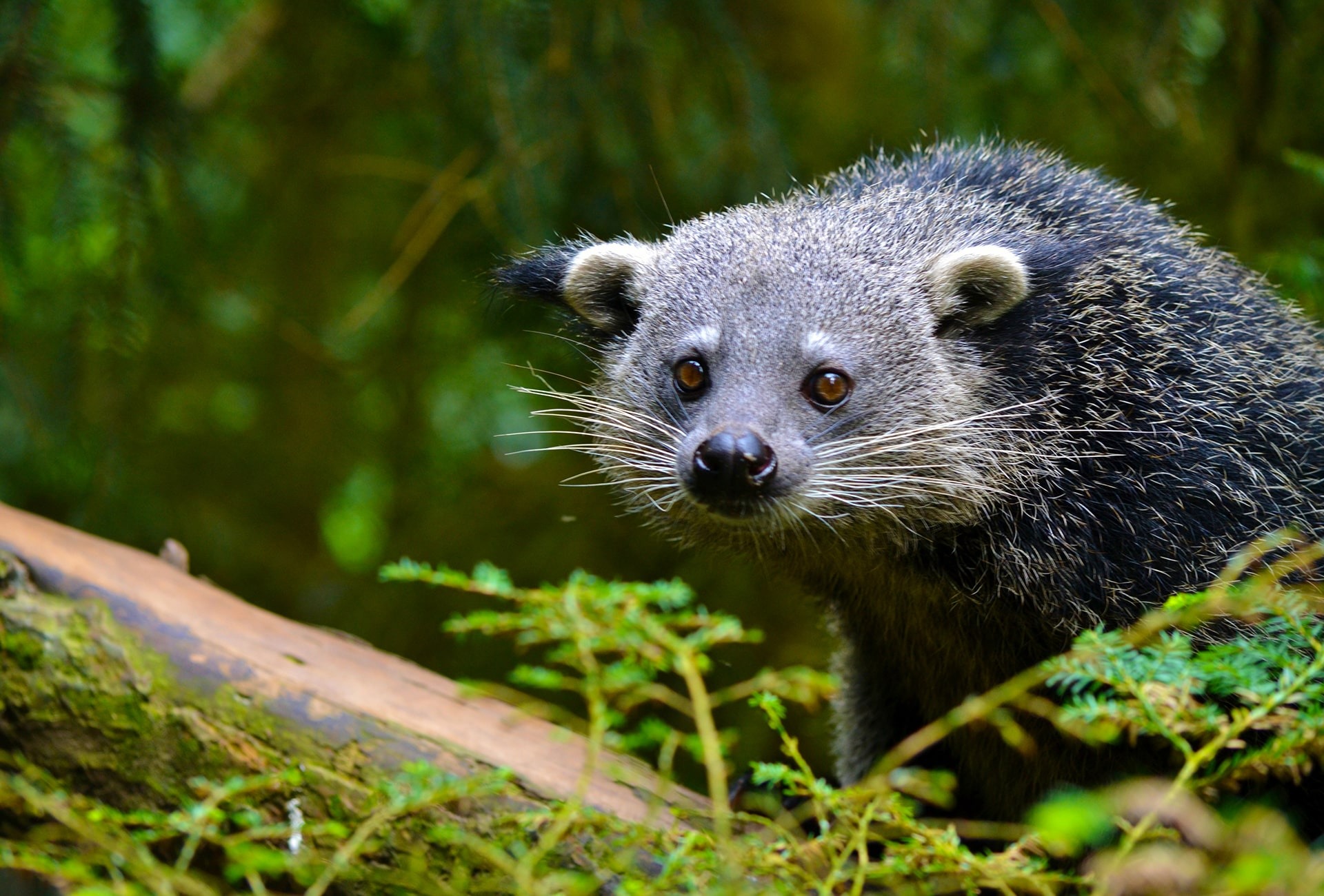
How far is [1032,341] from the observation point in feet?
15.2

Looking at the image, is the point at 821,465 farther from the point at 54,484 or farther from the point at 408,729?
the point at 54,484

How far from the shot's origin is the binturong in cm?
434

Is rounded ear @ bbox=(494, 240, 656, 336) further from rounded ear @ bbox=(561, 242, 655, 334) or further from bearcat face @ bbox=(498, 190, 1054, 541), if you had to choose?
bearcat face @ bbox=(498, 190, 1054, 541)

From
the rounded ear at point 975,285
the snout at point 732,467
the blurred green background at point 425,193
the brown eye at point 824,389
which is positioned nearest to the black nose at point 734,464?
the snout at point 732,467

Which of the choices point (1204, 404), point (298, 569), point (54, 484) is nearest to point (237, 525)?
point (298, 569)

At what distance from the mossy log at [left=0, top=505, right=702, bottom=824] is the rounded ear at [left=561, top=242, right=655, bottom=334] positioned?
1.82 metres

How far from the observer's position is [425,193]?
8.41 m

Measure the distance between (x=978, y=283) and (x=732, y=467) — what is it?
4.23 feet

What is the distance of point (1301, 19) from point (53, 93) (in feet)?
21.7

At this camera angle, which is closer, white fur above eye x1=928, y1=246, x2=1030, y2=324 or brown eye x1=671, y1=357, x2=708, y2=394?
white fur above eye x1=928, y1=246, x2=1030, y2=324

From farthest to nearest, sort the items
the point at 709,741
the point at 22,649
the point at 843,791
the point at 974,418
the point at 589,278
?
1. the point at 589,278
2. the point at 974,418
3. the point at 22,649
4. the point at 843,791
5. the point at 709,741

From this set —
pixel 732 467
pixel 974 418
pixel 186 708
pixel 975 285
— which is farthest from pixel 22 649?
pixel 975 285

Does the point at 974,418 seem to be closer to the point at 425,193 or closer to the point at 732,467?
the point at 732,467

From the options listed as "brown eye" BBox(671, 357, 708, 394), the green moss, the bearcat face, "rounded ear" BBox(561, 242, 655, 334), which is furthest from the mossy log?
"rounded ear" BBox(561, 242, 655, 334)
